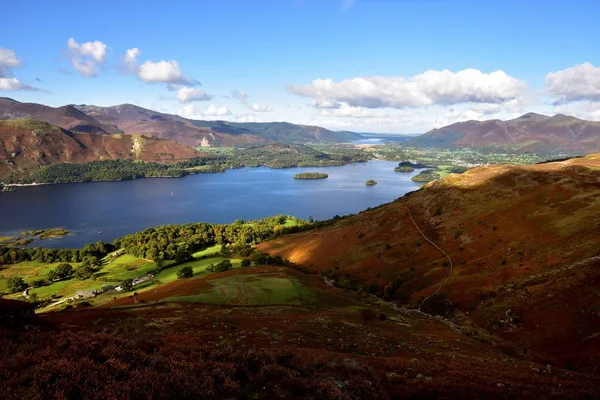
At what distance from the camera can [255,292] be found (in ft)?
165

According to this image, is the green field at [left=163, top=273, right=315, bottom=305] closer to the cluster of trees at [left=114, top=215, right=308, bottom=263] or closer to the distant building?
the distant building

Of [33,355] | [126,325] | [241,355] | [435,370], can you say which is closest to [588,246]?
[435,370]

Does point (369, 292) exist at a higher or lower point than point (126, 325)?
lower

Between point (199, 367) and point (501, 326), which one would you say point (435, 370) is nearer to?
point (199, 367)

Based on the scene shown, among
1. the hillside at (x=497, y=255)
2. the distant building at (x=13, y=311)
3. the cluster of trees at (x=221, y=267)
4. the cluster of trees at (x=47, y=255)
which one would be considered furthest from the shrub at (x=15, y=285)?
the distant building at (x=13, y=311)

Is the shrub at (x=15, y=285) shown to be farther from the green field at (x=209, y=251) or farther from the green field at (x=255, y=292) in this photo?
the green field at (x=255, y=292)

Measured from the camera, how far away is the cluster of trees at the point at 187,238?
12938cm

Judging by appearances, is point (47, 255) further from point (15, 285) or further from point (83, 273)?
point (15, 285)

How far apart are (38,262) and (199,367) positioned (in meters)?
148

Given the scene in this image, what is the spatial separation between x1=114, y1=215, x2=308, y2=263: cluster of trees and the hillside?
3525cm

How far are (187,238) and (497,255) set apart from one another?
374 ft

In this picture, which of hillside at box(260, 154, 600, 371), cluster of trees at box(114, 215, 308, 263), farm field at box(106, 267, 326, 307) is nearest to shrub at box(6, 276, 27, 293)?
cluster of trees at box(114, 215, 308, 263)

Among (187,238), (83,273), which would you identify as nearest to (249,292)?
(83,273)

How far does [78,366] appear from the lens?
12500 millimetres
